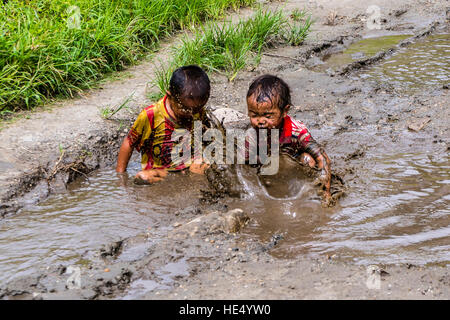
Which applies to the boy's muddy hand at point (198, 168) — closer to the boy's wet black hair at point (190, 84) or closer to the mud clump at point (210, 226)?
the boy's wet black hair at point (190, 84)

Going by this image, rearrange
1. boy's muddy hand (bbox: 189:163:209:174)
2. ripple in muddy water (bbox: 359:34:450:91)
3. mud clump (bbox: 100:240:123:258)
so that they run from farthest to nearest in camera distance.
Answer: ripple in muddy water (bbox: 359:34:450:91) → boy's muddy hand (bbox: 189:163:209:174) → mud clump (bbox: 100:240:123:258)

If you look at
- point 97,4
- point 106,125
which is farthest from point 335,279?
point 97,4

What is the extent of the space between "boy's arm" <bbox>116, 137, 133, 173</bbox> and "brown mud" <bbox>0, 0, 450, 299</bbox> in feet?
0.66

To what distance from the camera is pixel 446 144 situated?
452 cm

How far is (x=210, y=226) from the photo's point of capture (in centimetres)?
308

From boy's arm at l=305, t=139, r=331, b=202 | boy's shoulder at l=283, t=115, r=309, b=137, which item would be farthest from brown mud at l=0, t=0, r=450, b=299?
boy's shoulder at l=283, t=115, r=309, b=137

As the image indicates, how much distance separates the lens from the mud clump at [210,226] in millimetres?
3033

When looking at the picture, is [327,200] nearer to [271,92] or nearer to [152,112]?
[271,92]

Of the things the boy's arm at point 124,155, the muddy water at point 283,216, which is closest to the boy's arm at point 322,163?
the muddy water at point 283,216

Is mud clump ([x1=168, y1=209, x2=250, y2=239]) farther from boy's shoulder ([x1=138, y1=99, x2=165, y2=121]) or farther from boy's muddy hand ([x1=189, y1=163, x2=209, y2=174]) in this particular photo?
boy's shoulder ([x1=138, y1=99, x2=165, y2=121])

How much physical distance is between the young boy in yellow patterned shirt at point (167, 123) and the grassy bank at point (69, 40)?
1394 mm

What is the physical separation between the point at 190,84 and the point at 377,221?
164 centimetres

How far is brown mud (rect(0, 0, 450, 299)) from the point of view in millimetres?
2529

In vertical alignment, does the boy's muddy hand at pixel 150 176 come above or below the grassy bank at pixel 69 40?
below
